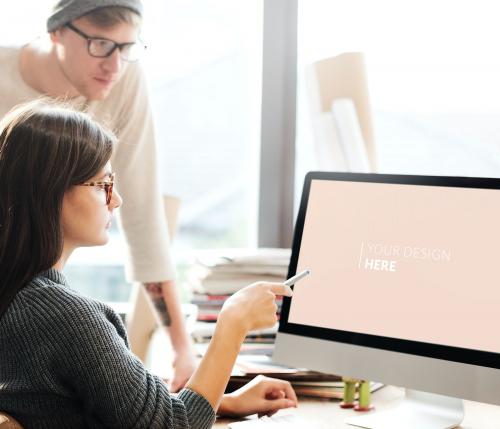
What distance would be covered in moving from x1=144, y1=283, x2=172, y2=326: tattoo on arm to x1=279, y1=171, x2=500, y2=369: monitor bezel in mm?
471

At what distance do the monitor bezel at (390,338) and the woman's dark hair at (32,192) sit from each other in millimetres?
516

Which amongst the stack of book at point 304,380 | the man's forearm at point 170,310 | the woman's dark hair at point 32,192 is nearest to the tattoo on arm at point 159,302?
the man's forearm at point 170,310

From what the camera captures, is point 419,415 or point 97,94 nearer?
point 419,415

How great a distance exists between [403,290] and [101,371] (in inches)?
23.8

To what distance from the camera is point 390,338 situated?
1.50 meters

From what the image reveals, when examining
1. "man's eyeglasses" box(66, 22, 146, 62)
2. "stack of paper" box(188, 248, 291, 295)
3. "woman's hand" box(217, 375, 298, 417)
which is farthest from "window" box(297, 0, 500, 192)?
"woman's hand" box(217, 375, 298, 417)

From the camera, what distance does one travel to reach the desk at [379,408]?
4.93ft

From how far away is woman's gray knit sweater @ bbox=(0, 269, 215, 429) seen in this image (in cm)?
119

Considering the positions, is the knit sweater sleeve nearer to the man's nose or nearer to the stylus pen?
the stylus pen

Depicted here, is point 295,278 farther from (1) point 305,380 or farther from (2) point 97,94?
(2) point 97,94

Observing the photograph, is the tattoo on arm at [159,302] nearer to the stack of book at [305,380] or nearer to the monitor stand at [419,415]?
the stack of book at [305,380]

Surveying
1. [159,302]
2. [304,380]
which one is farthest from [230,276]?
[304,380]

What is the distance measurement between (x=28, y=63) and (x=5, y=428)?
3.31 feet

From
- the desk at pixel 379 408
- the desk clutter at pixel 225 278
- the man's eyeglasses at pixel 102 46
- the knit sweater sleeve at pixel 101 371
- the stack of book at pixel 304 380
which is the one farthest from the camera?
the desk clutter at pixel 225 278
